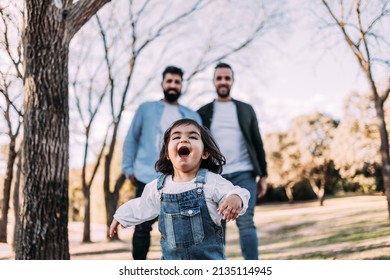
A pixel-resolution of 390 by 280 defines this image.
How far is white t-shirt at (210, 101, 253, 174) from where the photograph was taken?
83.5 inches

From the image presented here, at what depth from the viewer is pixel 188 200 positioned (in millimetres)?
1406

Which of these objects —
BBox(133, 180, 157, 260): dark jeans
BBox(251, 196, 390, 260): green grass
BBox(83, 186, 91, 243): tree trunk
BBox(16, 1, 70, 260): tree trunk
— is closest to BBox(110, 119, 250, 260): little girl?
BBox(133, 180, 157, 260): dark jeans

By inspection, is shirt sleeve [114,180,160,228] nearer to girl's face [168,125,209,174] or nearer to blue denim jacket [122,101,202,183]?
girl's face [168,125,209,174]

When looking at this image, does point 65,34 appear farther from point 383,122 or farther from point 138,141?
point 383,122

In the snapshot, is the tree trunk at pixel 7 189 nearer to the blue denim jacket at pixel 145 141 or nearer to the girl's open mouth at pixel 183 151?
the blue denim jacket at pixel 145 141

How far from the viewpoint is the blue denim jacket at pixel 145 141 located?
→ 2096mm

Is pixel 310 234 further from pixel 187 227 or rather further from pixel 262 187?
pixel 187 227

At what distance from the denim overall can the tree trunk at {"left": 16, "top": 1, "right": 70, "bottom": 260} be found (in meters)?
0.89

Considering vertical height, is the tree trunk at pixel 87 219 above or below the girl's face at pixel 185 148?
below

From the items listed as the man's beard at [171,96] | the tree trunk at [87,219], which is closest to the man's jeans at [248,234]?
the man's beard at [171,96]

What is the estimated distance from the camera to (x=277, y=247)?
115 inches

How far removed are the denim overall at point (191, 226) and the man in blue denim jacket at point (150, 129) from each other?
2.14ft
